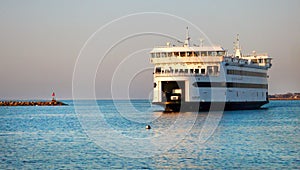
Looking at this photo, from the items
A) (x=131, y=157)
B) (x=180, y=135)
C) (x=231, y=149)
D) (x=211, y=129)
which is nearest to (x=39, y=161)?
(x=131, y=157)

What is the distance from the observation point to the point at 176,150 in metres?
32.9

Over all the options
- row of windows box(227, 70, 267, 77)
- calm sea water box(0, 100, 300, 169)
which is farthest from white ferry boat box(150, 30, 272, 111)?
calm sea water box(0, 100, 300, 169)

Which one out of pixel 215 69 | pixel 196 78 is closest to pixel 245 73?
pixel 215 69

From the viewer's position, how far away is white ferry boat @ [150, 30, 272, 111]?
63.3 meters

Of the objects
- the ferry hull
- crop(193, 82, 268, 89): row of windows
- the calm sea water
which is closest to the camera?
the calm sea water

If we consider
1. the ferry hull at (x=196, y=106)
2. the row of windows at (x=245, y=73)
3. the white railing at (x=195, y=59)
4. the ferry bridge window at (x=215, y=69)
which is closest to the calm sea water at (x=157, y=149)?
the ferry hull at (x=196, y=106)

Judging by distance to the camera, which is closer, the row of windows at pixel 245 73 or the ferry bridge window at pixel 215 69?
the ferry bridge window at pixel 215 69

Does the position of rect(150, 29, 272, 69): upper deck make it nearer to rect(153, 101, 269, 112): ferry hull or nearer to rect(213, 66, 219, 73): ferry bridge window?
rect(213, 66, 219, 73): ferry bridge window

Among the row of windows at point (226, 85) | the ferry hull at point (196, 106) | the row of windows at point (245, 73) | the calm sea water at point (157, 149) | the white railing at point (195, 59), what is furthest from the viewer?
the row of windows at point (245, 73)

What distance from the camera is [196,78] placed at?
63.5 metres

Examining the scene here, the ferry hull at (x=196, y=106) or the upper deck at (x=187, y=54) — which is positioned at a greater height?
the upper deck at (x=187, y=54)

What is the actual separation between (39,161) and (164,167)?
6.47m

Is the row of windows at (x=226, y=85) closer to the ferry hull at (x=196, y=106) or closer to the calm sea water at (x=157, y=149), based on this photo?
the ferry hull at (x=196, y=106)

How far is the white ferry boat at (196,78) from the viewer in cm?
6331
